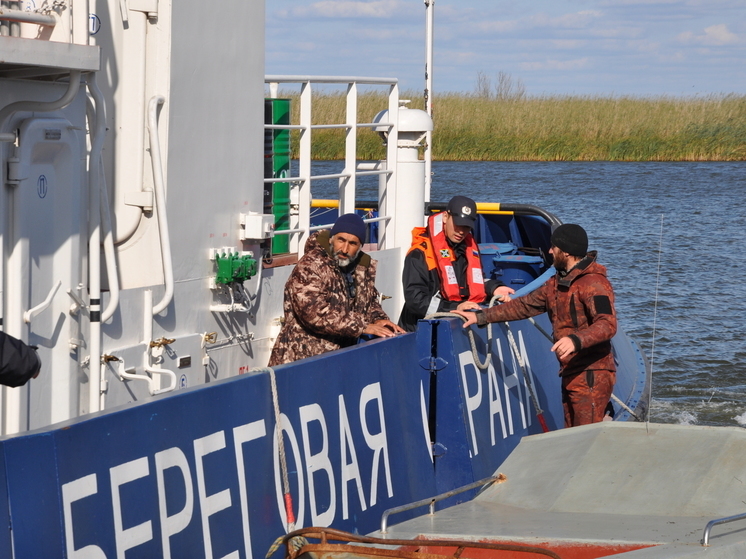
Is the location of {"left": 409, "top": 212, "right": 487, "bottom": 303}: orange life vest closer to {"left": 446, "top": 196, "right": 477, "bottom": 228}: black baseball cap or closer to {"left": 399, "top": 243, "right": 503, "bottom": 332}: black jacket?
{"left": 399, "top": 243, "right": 503, "bottom": 332}: black jacket

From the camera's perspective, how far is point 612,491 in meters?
4.28

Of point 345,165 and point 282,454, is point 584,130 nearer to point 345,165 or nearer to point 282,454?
point 345,165

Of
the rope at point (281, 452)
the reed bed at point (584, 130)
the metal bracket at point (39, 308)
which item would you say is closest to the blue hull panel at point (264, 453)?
the rope at point (281, 452)

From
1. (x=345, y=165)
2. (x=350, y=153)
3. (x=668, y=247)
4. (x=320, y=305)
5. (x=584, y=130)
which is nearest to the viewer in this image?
(x=320, y=305)

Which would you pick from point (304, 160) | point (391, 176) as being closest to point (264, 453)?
point (304, 160)

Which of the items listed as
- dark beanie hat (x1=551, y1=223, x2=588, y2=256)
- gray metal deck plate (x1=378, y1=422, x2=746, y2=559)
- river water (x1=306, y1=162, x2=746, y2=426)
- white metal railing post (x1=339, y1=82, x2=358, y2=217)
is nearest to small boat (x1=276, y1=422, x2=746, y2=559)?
gray metal deck plate (x1=378, y1=422, x2=746, y2=559)

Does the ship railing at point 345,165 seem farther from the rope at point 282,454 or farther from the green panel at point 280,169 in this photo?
the rope at point 282,454

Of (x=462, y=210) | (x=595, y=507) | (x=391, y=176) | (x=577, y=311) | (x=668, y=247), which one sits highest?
(x=391, y=176)

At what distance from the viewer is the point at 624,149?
44.2 meters

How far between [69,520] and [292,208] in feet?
13.8

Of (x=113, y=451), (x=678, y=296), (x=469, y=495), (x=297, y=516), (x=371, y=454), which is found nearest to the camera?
(x=113, y=451)

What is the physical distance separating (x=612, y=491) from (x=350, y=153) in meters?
3.44

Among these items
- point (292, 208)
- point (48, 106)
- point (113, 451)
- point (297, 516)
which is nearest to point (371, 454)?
point (297, 516)

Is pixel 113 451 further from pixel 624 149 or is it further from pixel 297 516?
pixel 624 149
